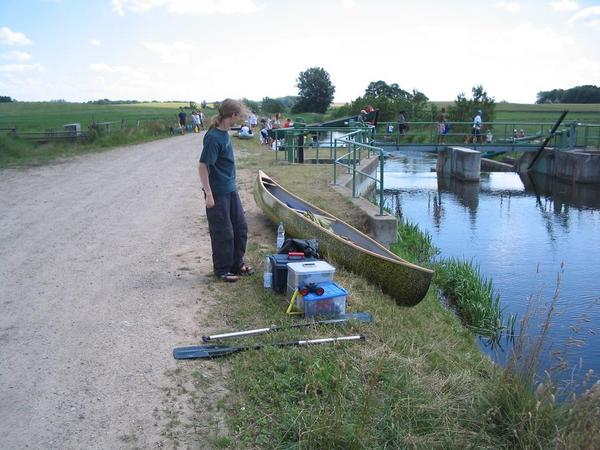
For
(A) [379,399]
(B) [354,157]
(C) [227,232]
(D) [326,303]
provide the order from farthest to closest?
(B) [354,157]
(C) [227,232]
(D) [326,303]
(A) [379,399]

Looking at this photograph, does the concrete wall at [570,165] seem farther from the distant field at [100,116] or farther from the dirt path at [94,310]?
the distant field at [100,116]

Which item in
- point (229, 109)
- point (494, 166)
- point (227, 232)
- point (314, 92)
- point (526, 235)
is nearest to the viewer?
point (229, 109)

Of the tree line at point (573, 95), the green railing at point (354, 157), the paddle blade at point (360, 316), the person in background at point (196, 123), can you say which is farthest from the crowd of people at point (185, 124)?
the tree line at point (573, 95)

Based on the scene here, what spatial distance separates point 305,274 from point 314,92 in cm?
8768

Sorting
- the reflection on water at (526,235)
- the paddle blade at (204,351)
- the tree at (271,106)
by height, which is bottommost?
the reflection on water at (526,235)

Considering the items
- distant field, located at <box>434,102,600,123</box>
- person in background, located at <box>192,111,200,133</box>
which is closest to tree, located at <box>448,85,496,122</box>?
distant field, located at <box>434,102,600,123</box>

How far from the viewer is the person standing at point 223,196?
596 cm

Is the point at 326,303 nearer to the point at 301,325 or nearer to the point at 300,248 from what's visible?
the point at 301,325

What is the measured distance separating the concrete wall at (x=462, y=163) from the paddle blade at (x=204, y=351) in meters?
21.1

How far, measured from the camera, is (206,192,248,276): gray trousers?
6227 millimetres

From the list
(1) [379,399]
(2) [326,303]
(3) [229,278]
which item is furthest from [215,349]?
(3) [229,278]

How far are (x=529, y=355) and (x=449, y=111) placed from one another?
34.9 metres

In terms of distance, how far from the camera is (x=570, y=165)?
23.8 meters

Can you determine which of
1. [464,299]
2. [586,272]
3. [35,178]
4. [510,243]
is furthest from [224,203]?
[35,178]
